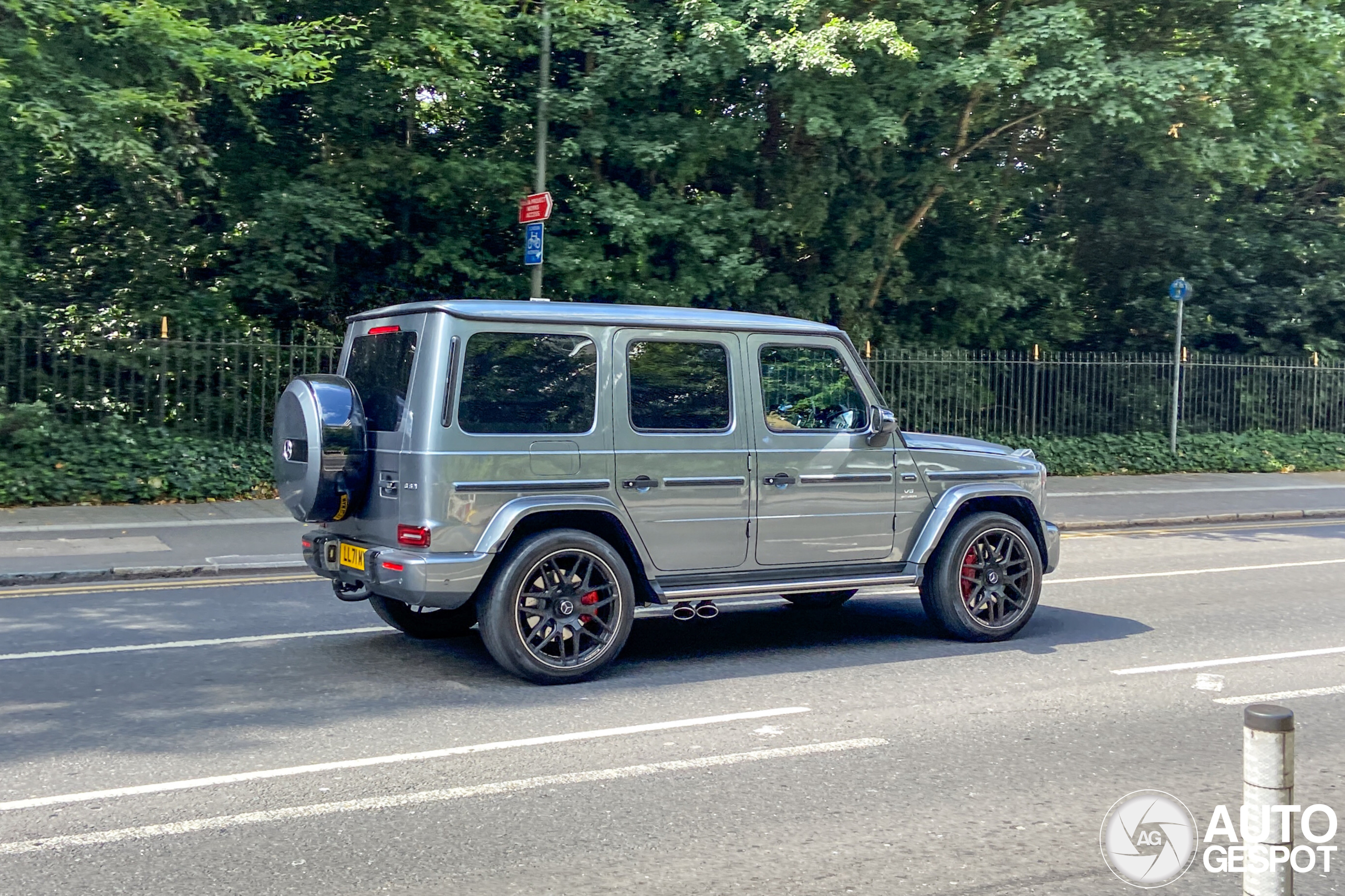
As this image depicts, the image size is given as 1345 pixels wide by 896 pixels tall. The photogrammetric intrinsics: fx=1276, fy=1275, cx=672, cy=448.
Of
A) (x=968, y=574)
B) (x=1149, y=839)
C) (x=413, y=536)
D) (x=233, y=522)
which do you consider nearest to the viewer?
(x=1149, y=839)

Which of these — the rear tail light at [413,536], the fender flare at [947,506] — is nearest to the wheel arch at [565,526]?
the rear tail light at [413,536]

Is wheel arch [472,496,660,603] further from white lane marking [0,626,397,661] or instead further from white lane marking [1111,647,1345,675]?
white lane marking [1111,647,1345,675]

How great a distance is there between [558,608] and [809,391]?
2103mm

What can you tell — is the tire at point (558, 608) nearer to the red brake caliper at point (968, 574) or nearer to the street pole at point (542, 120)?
the red brake caliper at point (968, 574)

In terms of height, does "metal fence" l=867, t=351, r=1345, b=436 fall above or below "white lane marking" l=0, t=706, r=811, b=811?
above

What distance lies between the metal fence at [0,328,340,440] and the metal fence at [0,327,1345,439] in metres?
0.01

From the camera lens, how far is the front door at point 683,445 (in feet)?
23.4

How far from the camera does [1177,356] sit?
A: 22.5 meters

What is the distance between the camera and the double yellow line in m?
9.80

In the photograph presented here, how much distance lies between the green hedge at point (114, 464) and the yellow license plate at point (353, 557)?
855cm

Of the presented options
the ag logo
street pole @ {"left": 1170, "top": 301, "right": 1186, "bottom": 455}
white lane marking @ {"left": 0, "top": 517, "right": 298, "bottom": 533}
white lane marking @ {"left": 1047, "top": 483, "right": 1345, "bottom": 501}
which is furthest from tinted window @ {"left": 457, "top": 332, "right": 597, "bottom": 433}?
street pole @ {"left": 1170, "top": 301, "right": 1186, "bottom": 455}

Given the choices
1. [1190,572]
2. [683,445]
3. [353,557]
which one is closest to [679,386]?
[683,445]

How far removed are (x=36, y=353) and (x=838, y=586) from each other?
11002mm

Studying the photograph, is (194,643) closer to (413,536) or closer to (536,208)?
(413,536)
